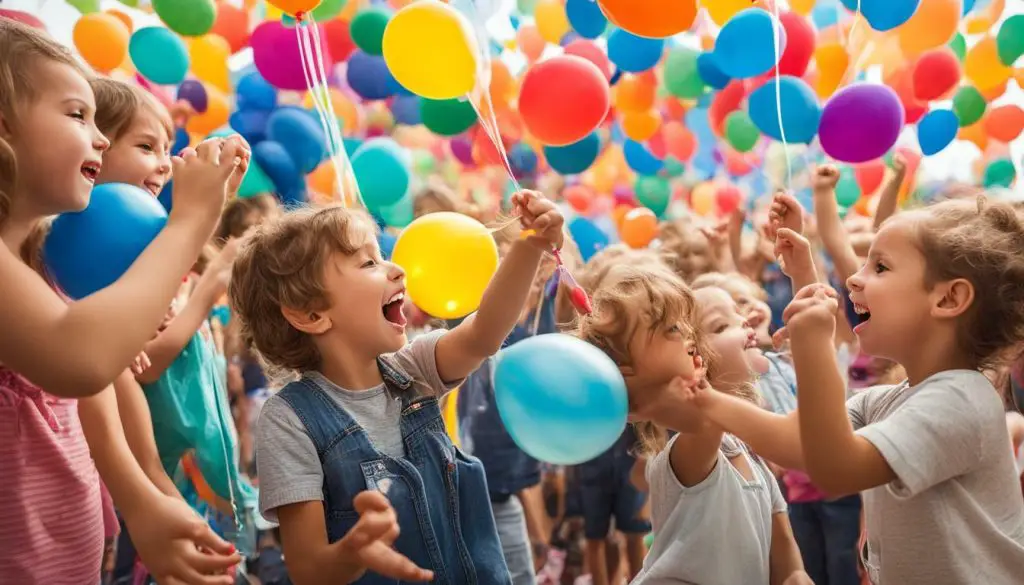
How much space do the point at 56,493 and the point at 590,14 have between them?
204cm

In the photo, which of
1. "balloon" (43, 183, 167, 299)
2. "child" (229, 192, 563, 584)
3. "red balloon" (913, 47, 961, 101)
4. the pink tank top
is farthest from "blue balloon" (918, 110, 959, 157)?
the pink tank top

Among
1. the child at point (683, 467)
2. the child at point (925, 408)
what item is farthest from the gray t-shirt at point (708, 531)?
the child at point (925, 408)

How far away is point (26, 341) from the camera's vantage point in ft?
3.30

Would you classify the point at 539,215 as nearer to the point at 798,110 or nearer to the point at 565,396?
the point at 565,396

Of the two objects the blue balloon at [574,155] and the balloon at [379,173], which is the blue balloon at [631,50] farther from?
the balloon at [379,173]

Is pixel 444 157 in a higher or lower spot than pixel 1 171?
lower

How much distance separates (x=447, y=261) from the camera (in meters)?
1.75

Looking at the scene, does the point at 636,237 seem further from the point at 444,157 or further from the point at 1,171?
the point at 1,171

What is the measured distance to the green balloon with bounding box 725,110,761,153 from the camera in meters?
3.32

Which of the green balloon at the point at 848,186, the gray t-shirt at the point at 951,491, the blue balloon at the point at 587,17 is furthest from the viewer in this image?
the green balloon at the point at 848,186

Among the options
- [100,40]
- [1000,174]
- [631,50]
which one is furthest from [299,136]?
[1000,174]

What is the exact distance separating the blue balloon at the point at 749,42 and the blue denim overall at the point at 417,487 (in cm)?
151

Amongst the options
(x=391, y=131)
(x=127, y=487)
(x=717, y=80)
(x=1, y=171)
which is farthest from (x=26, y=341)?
(x=391, y=131)

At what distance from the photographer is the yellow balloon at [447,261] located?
5.74 ft
